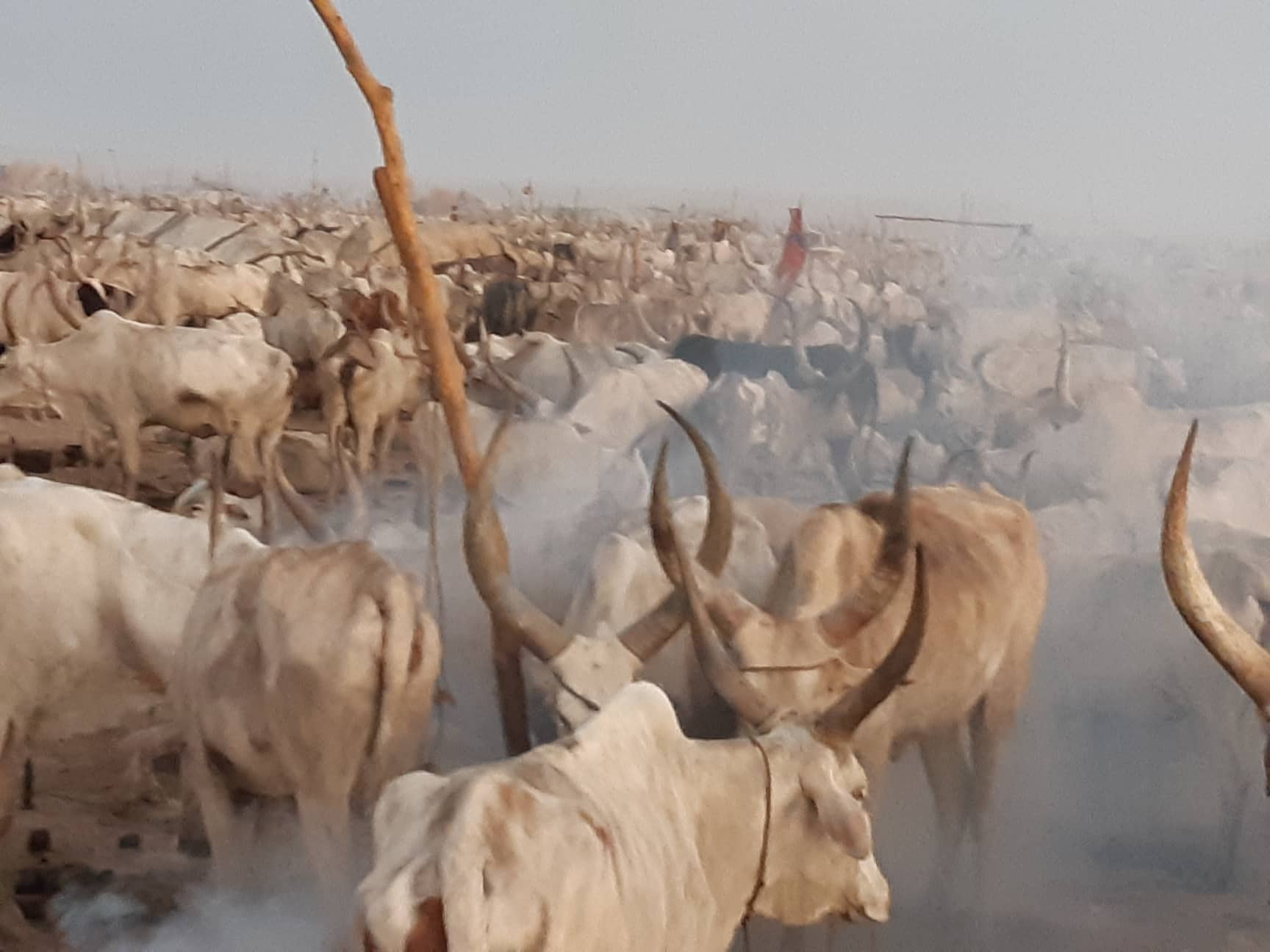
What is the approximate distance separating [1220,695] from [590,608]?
1.64 meters

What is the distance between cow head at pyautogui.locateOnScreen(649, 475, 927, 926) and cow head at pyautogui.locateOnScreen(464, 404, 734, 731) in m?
0.28

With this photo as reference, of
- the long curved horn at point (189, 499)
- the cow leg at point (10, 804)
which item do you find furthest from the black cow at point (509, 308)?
the cow leg at point (10, 804)

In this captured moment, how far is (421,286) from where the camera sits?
2613mm

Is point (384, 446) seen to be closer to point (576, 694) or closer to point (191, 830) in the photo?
point (191, 830)

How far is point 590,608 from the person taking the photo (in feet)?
8.43

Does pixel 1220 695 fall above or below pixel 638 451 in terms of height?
below

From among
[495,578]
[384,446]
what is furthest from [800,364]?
[495,578]

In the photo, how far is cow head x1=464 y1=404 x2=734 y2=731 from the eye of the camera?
1.97m

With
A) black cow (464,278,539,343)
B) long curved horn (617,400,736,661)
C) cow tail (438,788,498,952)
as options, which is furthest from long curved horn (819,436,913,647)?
black cow (464,278,539,343)

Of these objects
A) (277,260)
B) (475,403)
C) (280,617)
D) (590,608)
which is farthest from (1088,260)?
(277,260)

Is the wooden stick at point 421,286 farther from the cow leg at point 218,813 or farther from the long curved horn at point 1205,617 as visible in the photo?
the long curved horn at point 1205,617

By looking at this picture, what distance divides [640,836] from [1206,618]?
1.07m

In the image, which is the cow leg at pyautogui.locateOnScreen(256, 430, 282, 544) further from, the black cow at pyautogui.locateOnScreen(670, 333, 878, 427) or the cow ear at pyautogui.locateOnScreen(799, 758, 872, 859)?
the black cow at pyautogui.locateOnScreen(670, 333, 878, 427)

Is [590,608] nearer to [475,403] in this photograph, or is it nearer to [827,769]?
[827,769]
